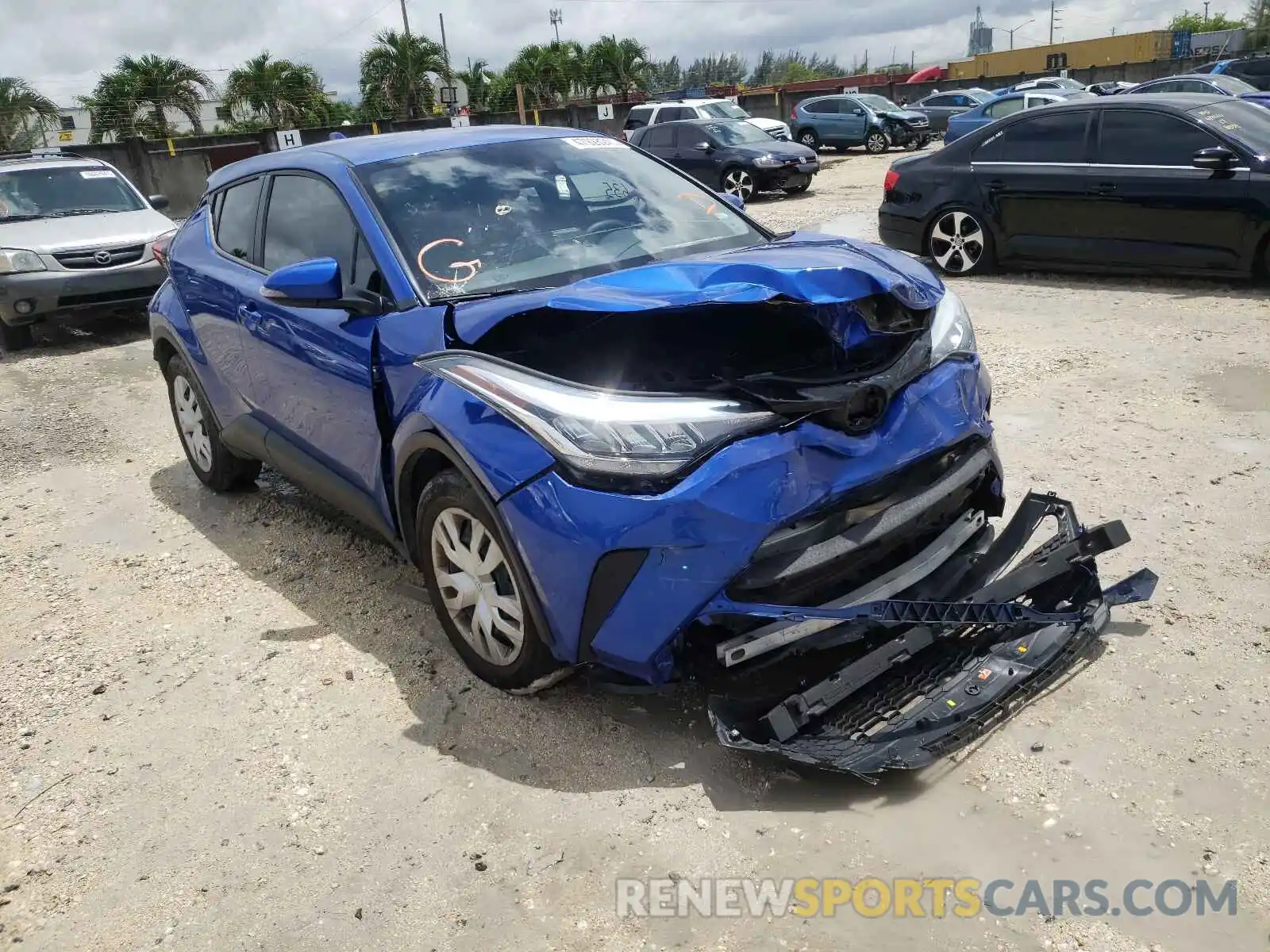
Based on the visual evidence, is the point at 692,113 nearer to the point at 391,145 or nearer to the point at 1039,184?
the point at 1039,184

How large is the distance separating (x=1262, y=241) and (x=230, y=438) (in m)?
7.45

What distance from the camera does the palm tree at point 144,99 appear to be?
30.9 m

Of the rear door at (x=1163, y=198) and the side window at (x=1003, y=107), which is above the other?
the side window at (x=1003, y=107)

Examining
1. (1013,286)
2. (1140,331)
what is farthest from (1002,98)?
(1140,331)

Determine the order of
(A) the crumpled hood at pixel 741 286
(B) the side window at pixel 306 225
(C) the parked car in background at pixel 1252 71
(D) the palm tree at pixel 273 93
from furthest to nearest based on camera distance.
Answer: (D) the palm tree at pixel 273 93 → (C) the parked car in background at pixel 1252 71 → (B) the side window at pixel 306 225 → (A) the crumpled hood at pixel 741 286

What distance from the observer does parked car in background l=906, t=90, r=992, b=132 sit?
→ 28.6 meters

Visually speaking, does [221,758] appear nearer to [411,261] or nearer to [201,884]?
[201,884]

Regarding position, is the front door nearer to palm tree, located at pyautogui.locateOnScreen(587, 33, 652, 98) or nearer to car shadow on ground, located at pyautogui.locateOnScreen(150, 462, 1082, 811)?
car shadow on ground, located at pyautogui.locateOnScreen(150, 462, 1082, 811)

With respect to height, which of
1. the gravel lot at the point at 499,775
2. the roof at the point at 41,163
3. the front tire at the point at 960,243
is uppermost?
the roof at the point at 41,163

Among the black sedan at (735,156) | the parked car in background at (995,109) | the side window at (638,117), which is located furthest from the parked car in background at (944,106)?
the black sedan at (735,156)

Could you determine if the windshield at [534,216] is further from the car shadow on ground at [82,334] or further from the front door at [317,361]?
the car shadow on ground at [82,334]

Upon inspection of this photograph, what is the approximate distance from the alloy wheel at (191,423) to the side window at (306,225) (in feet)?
4.47

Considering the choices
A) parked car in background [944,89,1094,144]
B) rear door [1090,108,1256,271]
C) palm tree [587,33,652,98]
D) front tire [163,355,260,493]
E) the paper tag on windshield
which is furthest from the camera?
palm tree [587,33,652,98]

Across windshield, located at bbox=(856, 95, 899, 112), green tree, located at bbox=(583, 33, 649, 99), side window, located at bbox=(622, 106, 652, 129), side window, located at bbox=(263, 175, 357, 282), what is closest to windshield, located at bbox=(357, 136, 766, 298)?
side window, located at bbox=(263, 175, 357, 282)
